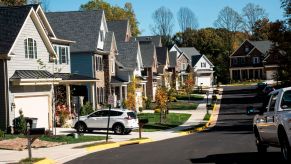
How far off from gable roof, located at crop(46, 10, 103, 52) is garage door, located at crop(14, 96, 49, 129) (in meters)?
12.5

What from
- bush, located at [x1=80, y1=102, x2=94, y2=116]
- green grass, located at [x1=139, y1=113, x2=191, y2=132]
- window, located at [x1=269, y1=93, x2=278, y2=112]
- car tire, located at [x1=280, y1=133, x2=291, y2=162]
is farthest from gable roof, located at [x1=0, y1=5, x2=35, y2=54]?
car tire, located at [x1=280, y1=133, x2=291, y2=162]

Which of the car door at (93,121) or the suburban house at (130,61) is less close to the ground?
the suburban house at (130,61)

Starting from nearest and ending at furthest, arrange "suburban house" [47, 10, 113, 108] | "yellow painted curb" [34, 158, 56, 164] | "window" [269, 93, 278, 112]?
"window" [269, 93, 278, 112] < "yellow painted curb" [34, 158, 56, 164] < "suburban house" [47, 10, 113, 108]

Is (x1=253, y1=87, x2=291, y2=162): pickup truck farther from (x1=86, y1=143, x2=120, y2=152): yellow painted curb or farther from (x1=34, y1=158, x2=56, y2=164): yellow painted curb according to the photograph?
(x1=86, y1=143, x2=120, y2=152): yellow painted curb

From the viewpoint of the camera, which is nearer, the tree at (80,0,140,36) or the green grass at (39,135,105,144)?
the green grass at (39,135,105,144)

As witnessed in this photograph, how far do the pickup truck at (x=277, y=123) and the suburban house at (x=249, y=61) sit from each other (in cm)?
9926

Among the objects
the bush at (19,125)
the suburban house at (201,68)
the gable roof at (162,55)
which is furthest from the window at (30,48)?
the suburban house at (201,68)

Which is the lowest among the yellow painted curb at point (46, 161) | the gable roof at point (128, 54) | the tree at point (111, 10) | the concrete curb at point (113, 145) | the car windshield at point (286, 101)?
the concrete curb at point (113, 145)

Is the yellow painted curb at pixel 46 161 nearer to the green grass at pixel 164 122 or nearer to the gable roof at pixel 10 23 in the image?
the gable roof at pixel 10 23

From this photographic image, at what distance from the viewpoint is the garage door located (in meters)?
32.0

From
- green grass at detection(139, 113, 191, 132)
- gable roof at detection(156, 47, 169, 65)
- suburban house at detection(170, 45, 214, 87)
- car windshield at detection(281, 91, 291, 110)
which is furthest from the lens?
suburban house at detection(170, 45, 214, 87)

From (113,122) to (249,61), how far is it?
8575 cm

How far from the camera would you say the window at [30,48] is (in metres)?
32.8

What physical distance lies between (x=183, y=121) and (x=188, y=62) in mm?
61862
